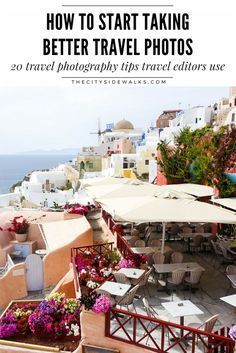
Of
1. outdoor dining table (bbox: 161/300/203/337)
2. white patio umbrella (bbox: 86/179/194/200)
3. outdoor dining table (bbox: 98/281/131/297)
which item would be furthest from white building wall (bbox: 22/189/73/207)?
outdoor dining table (bbox: 161/300/203/337)

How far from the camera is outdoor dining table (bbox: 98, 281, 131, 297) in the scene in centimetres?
758

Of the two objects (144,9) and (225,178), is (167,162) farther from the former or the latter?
(144,9)

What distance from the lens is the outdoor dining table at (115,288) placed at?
7580 mm

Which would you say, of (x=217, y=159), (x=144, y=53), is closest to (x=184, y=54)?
(x=144, y=53)

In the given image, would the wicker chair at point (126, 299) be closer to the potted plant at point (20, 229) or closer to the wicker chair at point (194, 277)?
the wicker chair at point (194, 277)

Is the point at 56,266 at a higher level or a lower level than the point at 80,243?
lower

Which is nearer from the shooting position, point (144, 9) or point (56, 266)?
point (144, 9)

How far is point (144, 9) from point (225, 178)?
22.8 feet

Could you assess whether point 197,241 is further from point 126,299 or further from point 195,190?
point 126,299

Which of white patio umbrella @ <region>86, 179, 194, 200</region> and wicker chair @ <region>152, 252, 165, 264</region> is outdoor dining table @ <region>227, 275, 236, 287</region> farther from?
white patio umbrella @ <region>86, 179, 194, 200</region>

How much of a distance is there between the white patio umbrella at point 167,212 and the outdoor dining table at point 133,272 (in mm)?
1314

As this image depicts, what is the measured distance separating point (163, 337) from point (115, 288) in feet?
6.22

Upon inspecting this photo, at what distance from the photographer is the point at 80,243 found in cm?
1477

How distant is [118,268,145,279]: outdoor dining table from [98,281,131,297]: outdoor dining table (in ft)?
1.96
